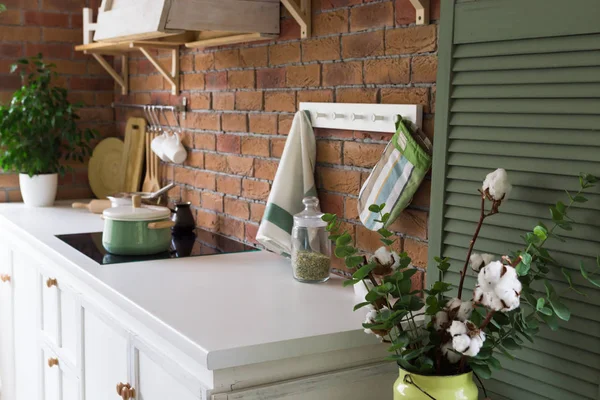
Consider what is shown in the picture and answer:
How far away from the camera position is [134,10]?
2.42 m

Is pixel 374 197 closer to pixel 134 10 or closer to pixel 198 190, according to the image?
pixel 134 10

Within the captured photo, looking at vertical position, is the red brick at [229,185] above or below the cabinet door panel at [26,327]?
above

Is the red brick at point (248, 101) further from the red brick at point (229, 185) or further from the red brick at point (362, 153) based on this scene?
the red brick at point (362, 153)

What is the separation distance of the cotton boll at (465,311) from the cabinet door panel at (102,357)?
95 cm

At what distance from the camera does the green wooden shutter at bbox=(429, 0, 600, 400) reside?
127cm

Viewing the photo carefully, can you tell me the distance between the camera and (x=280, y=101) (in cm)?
241

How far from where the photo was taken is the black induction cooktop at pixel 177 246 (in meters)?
2.34

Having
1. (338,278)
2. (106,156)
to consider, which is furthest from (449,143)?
(106,156)

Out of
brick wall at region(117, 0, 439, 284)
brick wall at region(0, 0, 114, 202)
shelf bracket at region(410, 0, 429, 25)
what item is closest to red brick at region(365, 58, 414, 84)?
brick wall at region(117, 0, 439, 284)

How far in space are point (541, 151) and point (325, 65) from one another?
0.96m

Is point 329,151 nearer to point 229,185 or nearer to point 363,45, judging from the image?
point 363,45

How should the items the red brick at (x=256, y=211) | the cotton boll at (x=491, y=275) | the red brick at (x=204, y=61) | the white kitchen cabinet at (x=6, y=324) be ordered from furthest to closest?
1. the white kitchen cabinet at (x=6, y=324)
2. the red brick at (x=204, y=61)
3. the red brick at (x=256, y=211)
4. the cotton boll at (x=491, y=275)

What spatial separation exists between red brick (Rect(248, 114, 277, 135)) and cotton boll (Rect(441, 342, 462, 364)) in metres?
1.29

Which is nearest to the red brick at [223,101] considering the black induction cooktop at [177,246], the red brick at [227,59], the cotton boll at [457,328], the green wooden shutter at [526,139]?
the red brick at [227,59]
